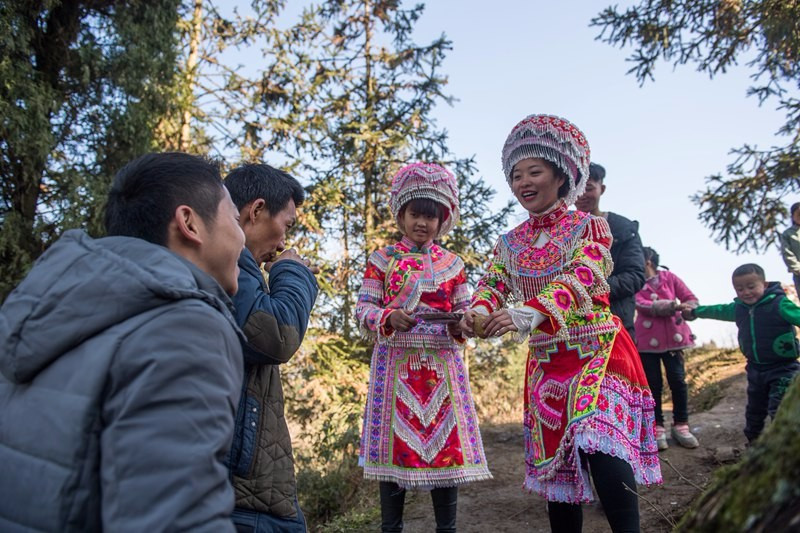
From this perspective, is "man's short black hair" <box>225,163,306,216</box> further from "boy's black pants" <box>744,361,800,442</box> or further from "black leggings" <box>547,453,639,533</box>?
"boy's black pants" <box>744,361,800,442</box>

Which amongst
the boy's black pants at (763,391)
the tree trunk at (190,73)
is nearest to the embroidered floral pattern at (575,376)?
the boy's black pants at (763,391)

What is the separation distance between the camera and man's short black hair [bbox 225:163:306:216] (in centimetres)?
250

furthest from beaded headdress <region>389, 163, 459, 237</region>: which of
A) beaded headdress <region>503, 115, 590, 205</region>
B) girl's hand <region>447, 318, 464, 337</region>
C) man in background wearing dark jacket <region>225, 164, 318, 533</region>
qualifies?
man in background wearing dark jacket <region>225, 164, 318, 533</region>

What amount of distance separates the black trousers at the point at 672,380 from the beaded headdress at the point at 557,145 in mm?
3136

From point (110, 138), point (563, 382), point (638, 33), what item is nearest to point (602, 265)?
point (563, 382)

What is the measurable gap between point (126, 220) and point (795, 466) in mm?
1515

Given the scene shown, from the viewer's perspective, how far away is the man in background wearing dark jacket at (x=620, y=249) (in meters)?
4.20

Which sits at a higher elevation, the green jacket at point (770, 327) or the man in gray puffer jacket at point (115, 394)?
the green jacket at point (770, 327)

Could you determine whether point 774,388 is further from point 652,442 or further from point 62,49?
point 62,49

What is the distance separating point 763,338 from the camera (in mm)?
5117

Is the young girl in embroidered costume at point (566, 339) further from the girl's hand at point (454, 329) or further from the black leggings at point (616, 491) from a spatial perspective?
the girl's hand at point (454, 329)

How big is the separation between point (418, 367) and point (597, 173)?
6.30ft

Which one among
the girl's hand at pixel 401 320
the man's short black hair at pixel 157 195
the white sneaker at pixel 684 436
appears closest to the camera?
the man's short black hair at pixel 157 195

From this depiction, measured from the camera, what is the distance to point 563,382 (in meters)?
2.95
